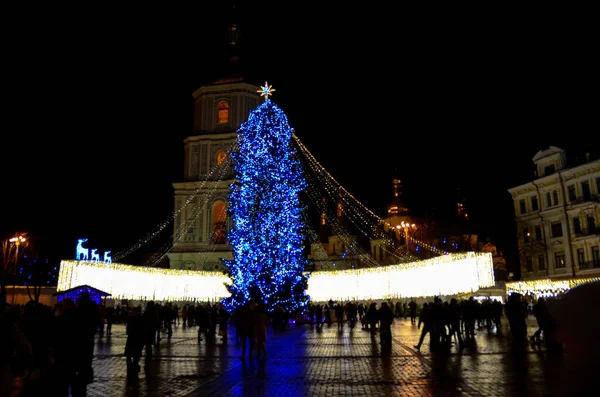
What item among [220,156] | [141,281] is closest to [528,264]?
[220,156]

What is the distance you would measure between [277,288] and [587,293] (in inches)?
1122

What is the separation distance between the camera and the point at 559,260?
46844 mm

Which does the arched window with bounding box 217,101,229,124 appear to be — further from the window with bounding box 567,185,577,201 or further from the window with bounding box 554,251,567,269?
the window with bounding box 554,251,567,269

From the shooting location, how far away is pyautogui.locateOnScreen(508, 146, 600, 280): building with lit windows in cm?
4344

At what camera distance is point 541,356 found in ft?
44.9

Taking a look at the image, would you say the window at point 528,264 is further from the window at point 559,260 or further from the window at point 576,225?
the window at point 576,225

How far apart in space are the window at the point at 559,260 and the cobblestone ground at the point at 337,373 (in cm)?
3351

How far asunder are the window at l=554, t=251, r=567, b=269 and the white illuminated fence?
58.1 ft

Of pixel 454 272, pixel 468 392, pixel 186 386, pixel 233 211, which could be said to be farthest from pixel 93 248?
pixel 468 392

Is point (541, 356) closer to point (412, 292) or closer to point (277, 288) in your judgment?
point (277, 288)

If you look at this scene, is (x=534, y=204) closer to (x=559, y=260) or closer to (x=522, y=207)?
(x=522, y=207)

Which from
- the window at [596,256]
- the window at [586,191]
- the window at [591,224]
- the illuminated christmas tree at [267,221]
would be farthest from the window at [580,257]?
the illuminated christmas tree at [267,221]

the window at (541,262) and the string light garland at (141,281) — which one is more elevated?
the window at (541,262)

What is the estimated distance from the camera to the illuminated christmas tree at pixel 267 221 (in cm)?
3053
